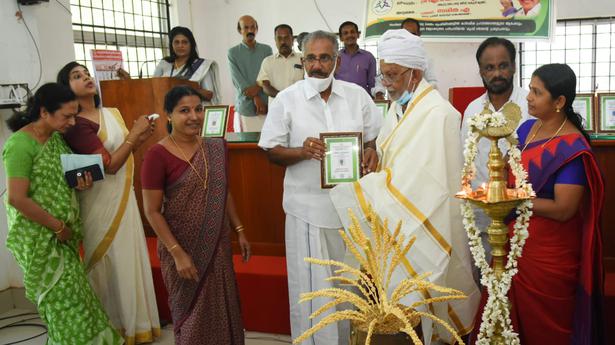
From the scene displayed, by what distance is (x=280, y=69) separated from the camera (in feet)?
20.4

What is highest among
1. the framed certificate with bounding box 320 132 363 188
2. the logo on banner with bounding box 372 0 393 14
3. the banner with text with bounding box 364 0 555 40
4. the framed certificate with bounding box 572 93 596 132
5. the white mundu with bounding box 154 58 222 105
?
the logo on banner with bounding box 372 0 393 14

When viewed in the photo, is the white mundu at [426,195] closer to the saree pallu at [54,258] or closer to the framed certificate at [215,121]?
the saree pallu at [54,258]

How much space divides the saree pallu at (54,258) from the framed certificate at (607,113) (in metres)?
3.12

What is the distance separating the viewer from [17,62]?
15.1ft

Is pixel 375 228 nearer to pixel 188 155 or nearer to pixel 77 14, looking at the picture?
pixel 188 155

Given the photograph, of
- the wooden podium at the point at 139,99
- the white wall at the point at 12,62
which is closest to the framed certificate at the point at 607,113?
the wooden podium at the point at 139,99

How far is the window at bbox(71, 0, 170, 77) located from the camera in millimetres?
7598

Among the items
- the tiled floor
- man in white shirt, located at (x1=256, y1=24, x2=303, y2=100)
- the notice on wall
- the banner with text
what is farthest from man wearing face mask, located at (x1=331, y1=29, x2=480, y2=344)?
the banner with text

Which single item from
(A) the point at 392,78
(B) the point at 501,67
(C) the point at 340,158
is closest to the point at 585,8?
(B) the point at 501,67

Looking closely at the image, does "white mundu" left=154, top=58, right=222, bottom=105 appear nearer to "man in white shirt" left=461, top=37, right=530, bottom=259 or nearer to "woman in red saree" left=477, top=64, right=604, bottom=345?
"man in white shirt" left=461, top=37, right=530, bottom=259

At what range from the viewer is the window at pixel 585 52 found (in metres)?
8.42

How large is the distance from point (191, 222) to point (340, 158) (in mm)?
744

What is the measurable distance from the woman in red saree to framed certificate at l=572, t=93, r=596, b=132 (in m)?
1.48

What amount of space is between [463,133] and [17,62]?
3658mm
